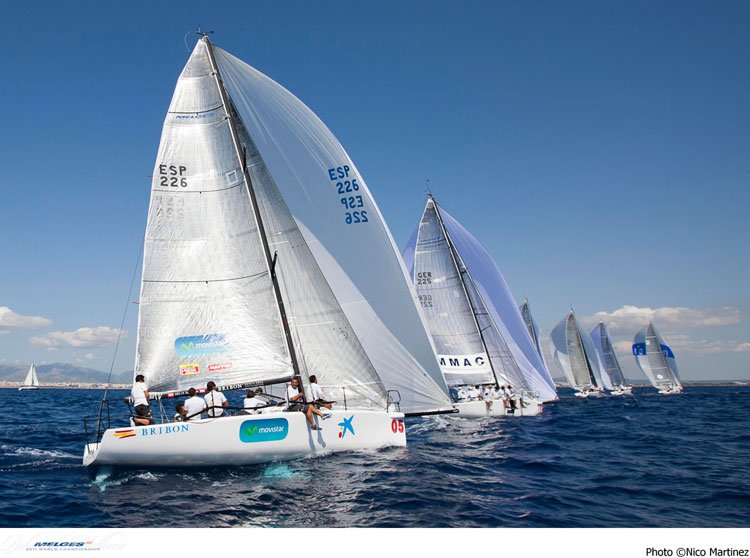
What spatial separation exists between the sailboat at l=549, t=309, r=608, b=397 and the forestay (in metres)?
29.1

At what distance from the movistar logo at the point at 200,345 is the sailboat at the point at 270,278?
0.07 feet

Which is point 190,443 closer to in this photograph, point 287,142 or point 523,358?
point 287,142

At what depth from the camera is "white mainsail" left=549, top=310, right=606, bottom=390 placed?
2046 inches

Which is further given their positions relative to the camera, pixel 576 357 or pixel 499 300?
pixel 576 357

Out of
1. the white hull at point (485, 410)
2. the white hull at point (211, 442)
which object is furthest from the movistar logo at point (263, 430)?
the white hull at point (485, 410)

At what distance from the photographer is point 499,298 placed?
973 inches

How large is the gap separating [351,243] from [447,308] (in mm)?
12367

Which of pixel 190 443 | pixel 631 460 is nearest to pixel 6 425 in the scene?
pixel 190 443

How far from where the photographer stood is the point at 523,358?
2453 centimetres

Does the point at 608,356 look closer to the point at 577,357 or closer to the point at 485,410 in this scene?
the point at 577,357

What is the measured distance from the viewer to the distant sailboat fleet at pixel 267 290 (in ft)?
34.8

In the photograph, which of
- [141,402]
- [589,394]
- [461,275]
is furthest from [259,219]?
[589,394]

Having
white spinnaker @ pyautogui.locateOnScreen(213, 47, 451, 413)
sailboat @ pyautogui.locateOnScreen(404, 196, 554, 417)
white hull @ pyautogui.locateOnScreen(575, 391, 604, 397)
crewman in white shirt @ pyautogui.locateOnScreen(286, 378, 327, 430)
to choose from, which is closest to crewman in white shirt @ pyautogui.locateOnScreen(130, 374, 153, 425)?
A: crewman in white shirt @ pyautogui.locateOnScreen(286, 378, 327, 430)
